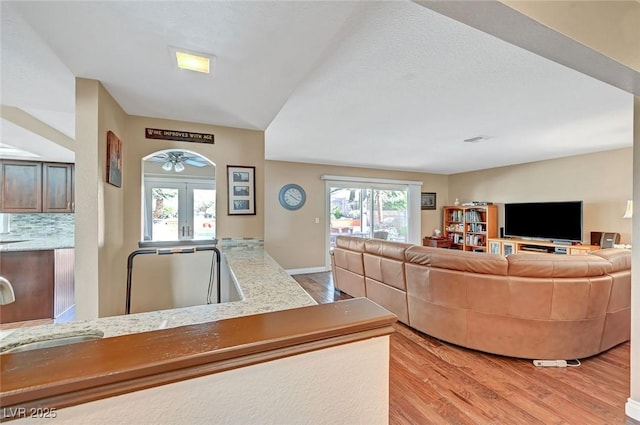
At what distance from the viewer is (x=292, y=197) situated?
5398 mm

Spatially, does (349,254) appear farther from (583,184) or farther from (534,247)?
(583,184)

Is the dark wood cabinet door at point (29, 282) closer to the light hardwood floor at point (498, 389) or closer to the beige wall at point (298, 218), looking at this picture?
the beige wall at point (298, 218)

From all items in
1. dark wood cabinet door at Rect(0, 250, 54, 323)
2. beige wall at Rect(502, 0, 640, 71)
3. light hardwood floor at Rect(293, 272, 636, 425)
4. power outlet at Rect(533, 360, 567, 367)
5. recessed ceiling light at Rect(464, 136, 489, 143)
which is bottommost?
light hardwood floor at Rect(293, 272, 636, 425)

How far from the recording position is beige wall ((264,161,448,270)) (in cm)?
526

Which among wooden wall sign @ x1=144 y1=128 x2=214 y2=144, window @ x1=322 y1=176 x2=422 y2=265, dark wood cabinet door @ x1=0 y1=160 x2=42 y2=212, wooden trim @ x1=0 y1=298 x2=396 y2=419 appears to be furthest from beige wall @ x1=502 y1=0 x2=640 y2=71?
dark wood cabinet door @ x1=0 y1=160 x2=42 y2=212

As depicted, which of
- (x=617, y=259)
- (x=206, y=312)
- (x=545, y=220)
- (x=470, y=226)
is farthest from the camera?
(x=470, y=226)

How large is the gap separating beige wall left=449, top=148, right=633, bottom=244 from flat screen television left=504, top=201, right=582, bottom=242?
15cm

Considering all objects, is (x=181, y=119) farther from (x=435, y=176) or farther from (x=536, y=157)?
(x=435, y=176)

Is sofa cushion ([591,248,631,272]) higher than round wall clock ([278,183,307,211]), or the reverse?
round wall clock ([278,183,307,211])

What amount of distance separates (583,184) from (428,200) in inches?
112

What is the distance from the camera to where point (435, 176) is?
22.8 ft

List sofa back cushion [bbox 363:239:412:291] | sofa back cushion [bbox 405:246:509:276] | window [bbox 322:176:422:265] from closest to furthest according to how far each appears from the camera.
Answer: sofa back cushion [bbox 405:246:509:276], sofa back cushion [bbox 363:239:412:291], window [bbox 322:176:422:265]

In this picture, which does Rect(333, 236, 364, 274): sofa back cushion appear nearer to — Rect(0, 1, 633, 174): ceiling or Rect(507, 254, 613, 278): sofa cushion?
Rect(0, 1, 633, 174): ceiling

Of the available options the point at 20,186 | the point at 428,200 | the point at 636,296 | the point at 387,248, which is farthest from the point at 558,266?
the point at 20,186
